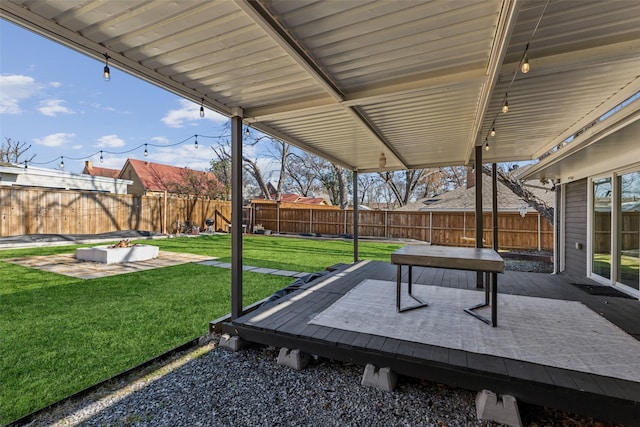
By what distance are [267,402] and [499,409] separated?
1.62 m

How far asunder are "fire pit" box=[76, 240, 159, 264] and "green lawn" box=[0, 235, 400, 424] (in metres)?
1.21

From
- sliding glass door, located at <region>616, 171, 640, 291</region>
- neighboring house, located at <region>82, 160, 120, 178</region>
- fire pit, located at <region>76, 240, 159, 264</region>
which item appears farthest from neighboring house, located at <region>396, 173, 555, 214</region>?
neighboring house, located at <region>82, 160, 120, 178</region>

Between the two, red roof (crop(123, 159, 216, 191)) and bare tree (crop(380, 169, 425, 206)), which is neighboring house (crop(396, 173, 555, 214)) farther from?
red roof (crop(123, 159, 216, 191))

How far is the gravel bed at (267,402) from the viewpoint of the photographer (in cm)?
191

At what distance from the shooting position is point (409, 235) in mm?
13750

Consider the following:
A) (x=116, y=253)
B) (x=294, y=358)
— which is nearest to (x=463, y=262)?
(x=294, y=358)

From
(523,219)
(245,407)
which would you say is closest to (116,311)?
(245,407)

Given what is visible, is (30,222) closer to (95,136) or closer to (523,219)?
(95,136)

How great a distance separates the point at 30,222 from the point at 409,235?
1528cm

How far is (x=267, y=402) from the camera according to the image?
211 cm

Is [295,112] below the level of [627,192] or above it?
above

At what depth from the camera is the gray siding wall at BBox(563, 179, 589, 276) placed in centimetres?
526

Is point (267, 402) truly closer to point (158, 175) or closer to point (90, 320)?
point (90, 320)

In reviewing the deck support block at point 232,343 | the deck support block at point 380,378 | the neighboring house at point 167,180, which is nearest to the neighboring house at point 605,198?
the deck support block at point 380,378
